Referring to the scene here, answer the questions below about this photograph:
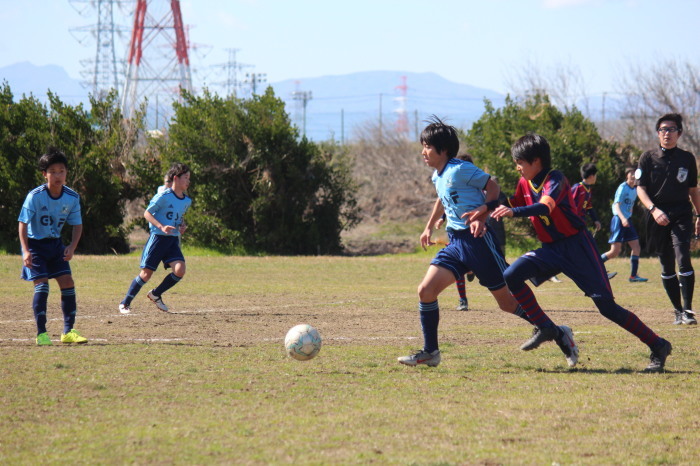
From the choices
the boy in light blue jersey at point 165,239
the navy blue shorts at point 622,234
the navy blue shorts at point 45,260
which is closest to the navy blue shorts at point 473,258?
the navy blue shorts at point 45,260

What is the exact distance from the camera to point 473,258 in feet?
22.1

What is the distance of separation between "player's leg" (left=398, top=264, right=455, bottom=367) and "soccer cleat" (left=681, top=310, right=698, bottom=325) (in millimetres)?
3940

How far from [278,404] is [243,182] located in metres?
19.1

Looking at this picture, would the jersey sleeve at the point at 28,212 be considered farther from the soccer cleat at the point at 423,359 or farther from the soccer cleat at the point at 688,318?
the soccer cleat at the point at 688,318

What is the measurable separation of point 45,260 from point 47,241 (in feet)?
0.60

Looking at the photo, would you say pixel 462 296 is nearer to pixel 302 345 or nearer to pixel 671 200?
pixel 671 200

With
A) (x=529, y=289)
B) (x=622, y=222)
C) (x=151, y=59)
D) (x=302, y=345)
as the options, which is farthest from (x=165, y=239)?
(x=151, y=59)

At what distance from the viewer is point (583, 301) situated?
41.1ft

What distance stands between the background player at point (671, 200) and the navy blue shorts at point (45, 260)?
594cm

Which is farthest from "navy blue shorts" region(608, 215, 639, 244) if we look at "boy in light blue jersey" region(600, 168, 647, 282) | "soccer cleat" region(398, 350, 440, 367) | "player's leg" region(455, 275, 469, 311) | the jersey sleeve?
the jersey sleeve

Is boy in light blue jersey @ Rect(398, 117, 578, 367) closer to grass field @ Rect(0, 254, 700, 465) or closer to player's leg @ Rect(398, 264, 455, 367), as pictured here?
player's leg @ Rect(398, 264, 455, 367)

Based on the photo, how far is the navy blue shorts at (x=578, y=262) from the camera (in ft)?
20.9

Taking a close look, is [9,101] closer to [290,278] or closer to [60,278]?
[290,278]

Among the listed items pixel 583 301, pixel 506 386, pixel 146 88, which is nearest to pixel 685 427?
pixel 506 386
